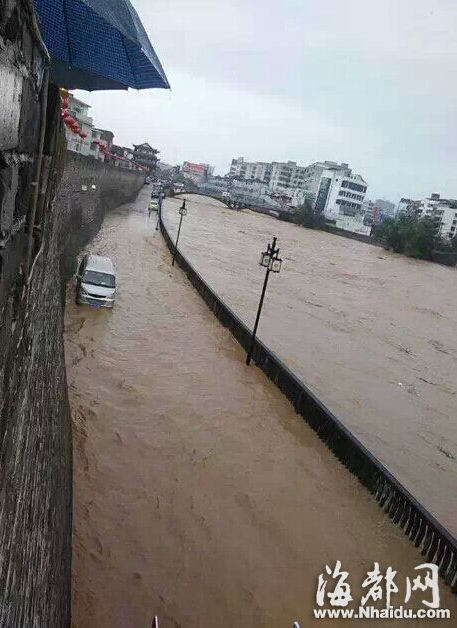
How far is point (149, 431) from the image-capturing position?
9.02 meters

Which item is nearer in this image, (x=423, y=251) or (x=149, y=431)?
(x=149, y=431)

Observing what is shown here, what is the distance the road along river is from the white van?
5.24 meters

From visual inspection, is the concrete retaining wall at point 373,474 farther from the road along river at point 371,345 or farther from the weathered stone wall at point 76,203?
the weathered stone wall at point 76,203

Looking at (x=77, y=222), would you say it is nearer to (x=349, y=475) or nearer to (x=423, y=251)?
(x=349, y=475)

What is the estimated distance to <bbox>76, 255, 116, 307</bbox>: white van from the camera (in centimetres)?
1451

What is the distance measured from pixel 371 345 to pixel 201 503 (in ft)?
42.0

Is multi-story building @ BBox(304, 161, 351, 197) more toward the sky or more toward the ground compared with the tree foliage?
more toward the sky

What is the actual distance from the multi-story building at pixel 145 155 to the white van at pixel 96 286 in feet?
303

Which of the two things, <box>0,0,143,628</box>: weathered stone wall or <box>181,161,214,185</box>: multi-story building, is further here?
<box>181,161,214,185</box>: multi-story building

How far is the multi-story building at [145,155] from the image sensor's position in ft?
335

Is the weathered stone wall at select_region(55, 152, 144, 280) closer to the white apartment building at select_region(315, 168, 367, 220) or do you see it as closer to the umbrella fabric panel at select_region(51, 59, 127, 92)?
the umbrella fabric panel at select_region(51, 59, 127, 92)

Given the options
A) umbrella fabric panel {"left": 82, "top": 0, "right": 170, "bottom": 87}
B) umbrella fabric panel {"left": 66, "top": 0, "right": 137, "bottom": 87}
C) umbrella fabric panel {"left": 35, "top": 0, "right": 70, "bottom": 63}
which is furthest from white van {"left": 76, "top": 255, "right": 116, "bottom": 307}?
umbrella fabric panel {"left": 82, "top": 0, "right": 170, "bottom": 87}

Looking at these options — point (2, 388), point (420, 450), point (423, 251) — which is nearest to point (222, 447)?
point (420, 450)

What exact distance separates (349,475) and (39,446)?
673 centimetres
